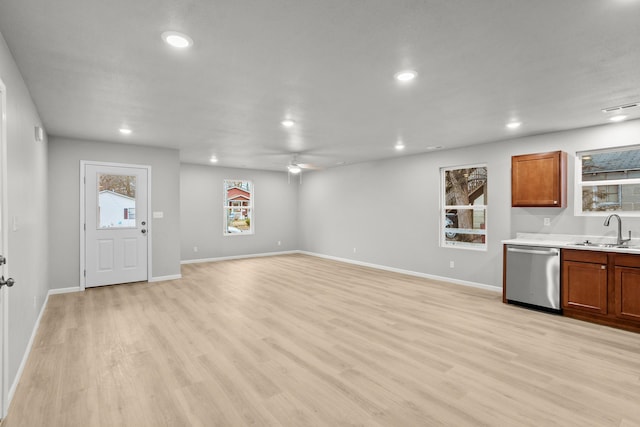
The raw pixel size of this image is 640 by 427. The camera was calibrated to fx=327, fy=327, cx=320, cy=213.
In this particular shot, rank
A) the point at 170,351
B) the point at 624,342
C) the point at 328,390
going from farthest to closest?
the point at 624,342
the point at 170,351
the point at 328,390

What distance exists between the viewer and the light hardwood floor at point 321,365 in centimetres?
214

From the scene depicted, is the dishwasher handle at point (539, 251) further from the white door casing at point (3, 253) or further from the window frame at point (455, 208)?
the white door casing at point (3, 253)

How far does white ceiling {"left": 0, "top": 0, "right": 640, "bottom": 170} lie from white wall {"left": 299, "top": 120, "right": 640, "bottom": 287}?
1.92ft

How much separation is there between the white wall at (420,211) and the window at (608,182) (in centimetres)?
12

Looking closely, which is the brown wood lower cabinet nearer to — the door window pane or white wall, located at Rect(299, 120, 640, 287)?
white wall, located at Rect(299, 120, 640, 287)

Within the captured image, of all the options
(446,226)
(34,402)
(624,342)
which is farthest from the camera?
(446,226)

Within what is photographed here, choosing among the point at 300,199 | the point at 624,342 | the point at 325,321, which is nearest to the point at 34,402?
the point at 325,321

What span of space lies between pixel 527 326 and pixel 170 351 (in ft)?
12.7

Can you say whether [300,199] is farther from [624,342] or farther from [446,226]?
[624,342]

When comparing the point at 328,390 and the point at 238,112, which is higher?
the point at 238,112

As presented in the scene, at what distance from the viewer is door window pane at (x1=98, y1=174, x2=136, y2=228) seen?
18.3 feet

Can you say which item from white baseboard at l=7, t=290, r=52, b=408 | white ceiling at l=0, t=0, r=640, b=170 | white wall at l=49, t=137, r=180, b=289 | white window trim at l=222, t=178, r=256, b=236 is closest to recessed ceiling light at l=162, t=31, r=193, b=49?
white ceiling at l=0, t=0, r=640, b=170

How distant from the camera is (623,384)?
2506 mm

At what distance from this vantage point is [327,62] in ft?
8.50
